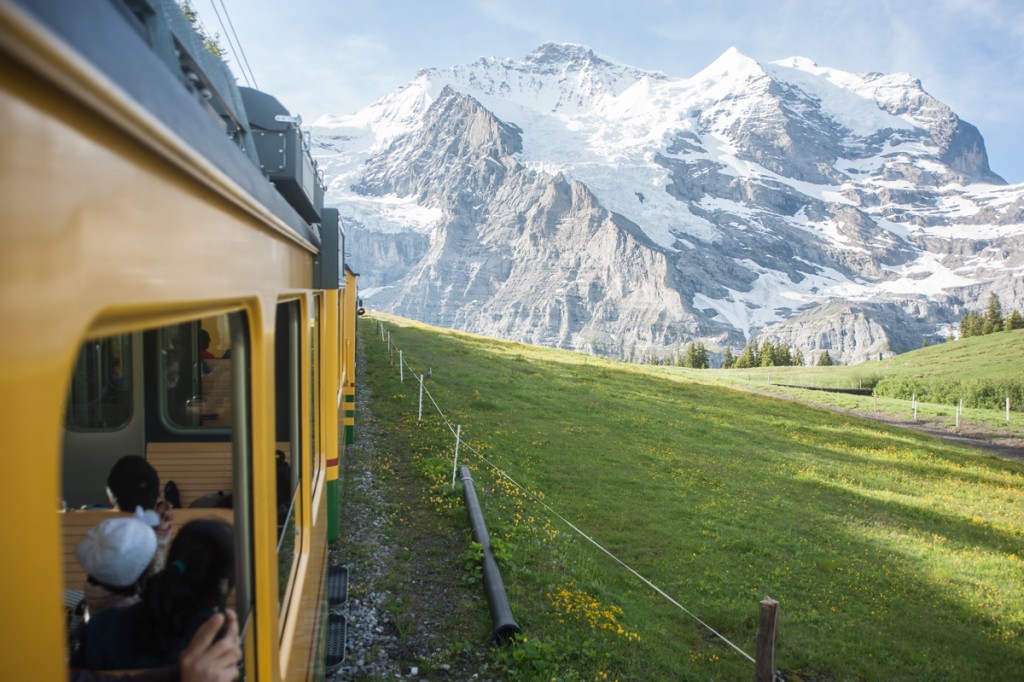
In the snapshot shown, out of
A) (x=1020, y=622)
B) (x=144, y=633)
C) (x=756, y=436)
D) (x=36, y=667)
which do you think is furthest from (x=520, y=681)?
(x=756, y=436)

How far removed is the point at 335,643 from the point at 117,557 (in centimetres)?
417

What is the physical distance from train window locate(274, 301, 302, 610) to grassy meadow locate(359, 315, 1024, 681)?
3257 mm

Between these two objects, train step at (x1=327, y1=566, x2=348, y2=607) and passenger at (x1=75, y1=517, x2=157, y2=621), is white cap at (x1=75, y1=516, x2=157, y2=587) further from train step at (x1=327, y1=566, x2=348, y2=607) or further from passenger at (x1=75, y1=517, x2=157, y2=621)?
train step at (x1=327, y1=566, x2=348, y2=607)

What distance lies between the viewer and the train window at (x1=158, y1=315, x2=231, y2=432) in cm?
404

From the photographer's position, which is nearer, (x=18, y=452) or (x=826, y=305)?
(x=18, y=452)

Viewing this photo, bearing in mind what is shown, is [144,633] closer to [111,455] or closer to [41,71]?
[41,71]

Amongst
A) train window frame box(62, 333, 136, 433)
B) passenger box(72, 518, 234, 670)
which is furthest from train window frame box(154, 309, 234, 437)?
passenger box(72, 518, 234, 670)

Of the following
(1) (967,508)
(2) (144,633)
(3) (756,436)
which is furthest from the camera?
(3) (756,436)

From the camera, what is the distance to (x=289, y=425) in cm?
355

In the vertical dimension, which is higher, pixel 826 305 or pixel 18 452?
pixel 826 305

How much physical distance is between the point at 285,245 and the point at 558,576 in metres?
5.97

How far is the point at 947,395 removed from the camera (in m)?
45.7

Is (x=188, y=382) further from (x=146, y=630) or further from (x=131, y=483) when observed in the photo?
(x=146, y=630)

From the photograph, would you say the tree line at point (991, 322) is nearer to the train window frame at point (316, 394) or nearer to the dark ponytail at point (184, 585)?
the train window frame at point (316, 394)
